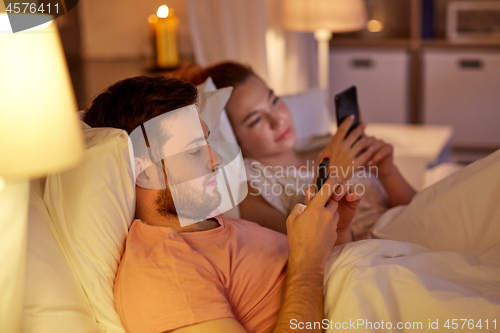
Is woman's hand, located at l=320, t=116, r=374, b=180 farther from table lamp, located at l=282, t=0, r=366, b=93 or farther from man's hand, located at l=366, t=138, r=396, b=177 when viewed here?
table lamp, located at l=282, t=0, r=366, b=93

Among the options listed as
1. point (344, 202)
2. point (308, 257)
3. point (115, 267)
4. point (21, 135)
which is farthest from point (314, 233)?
point (21, 135)

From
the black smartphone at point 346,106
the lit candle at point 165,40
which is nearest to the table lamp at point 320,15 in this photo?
the lit candle at point 165,40

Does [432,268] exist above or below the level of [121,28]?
below

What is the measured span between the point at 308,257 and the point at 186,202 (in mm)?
249

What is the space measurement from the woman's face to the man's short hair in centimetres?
44

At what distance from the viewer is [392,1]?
312cm

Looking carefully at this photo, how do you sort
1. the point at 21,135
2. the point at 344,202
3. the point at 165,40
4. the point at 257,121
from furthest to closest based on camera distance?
the point at 165,40
the point at 257,121
the point at 344,202
the point at 21,135

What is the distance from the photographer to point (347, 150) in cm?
126

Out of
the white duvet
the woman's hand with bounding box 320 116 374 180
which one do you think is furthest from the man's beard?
the woman's hand with bounding box 320 116 374 180

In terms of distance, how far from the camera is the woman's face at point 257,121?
1.37 m

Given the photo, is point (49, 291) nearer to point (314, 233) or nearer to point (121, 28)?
point (314, 233)

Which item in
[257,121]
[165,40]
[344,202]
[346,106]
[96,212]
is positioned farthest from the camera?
[165,40]

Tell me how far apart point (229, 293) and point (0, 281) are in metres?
0.37

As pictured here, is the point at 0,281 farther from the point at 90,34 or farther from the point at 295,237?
the point at 90,34
